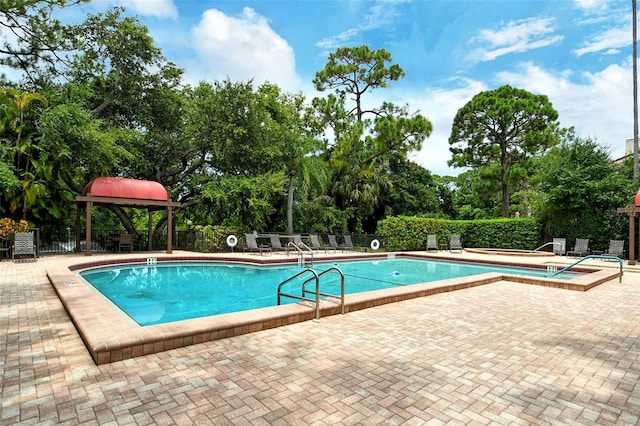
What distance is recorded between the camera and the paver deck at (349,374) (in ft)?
8.44

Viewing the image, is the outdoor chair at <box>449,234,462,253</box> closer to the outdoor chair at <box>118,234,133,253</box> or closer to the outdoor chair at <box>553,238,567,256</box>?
the outdoor chair at <box>553,238,567,256</box>

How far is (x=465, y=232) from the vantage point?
70.7ft

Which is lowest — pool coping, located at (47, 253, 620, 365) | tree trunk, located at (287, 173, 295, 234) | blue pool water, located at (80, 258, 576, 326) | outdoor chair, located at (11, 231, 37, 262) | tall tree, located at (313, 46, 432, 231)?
blue pool water, located at (80, 258, 576, 326)

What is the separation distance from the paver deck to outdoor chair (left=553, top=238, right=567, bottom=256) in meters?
13.3

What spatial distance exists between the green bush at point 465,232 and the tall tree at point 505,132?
192 inches

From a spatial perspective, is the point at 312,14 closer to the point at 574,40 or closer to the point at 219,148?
the point at 219,148

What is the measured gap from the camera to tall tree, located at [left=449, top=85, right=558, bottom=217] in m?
23.8

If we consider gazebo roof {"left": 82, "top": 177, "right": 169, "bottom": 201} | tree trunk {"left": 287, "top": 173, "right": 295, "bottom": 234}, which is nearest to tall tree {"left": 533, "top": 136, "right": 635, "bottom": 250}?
tree trunk {"left": 287, "top": 173, "right": 295, "bottom": 234}

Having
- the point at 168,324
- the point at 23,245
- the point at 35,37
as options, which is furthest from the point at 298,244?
the point at 35,37

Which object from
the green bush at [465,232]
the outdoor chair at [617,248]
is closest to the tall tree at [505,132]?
the green bush at [465,232]

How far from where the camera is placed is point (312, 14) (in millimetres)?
13961

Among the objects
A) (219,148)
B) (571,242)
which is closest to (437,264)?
(571,242)

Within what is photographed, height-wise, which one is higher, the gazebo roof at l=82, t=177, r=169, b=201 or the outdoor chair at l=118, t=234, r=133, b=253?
the gazebo roof at l=82, t=177, r=169, b=201

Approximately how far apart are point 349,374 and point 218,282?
7.71 m
